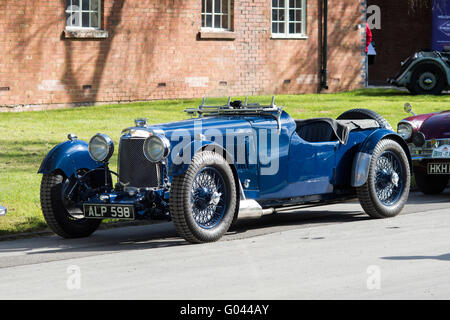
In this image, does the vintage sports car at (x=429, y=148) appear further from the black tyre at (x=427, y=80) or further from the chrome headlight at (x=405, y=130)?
the black tyre at (x=427, y=80)

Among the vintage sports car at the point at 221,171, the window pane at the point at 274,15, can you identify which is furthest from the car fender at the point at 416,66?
the vintage sports car at the point at 221,171

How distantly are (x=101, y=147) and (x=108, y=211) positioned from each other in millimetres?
785

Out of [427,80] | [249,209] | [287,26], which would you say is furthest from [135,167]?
→ [287,26]

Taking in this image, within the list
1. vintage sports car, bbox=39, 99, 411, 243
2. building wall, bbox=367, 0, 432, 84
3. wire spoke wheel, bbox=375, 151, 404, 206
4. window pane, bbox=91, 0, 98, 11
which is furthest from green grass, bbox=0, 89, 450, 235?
building wall, bbox=367, 0, 432, 84

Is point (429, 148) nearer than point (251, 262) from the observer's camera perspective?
No

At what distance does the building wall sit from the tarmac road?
22976mm

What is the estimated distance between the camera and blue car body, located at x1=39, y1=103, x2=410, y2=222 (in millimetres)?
8352

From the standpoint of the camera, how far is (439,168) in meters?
11.3

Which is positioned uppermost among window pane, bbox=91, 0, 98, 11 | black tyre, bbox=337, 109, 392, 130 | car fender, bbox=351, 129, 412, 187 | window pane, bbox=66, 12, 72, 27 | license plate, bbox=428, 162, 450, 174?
window pane, bbox=91, 0, 98, 11

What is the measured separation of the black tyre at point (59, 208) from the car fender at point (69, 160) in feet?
0.22

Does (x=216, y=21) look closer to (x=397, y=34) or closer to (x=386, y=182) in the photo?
(x=397, y=34)

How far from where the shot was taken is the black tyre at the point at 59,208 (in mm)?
8570

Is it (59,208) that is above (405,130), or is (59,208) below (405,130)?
below

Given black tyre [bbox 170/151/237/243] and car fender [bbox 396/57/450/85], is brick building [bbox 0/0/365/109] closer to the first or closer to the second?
car fender [bbox 396/57/450/85]
